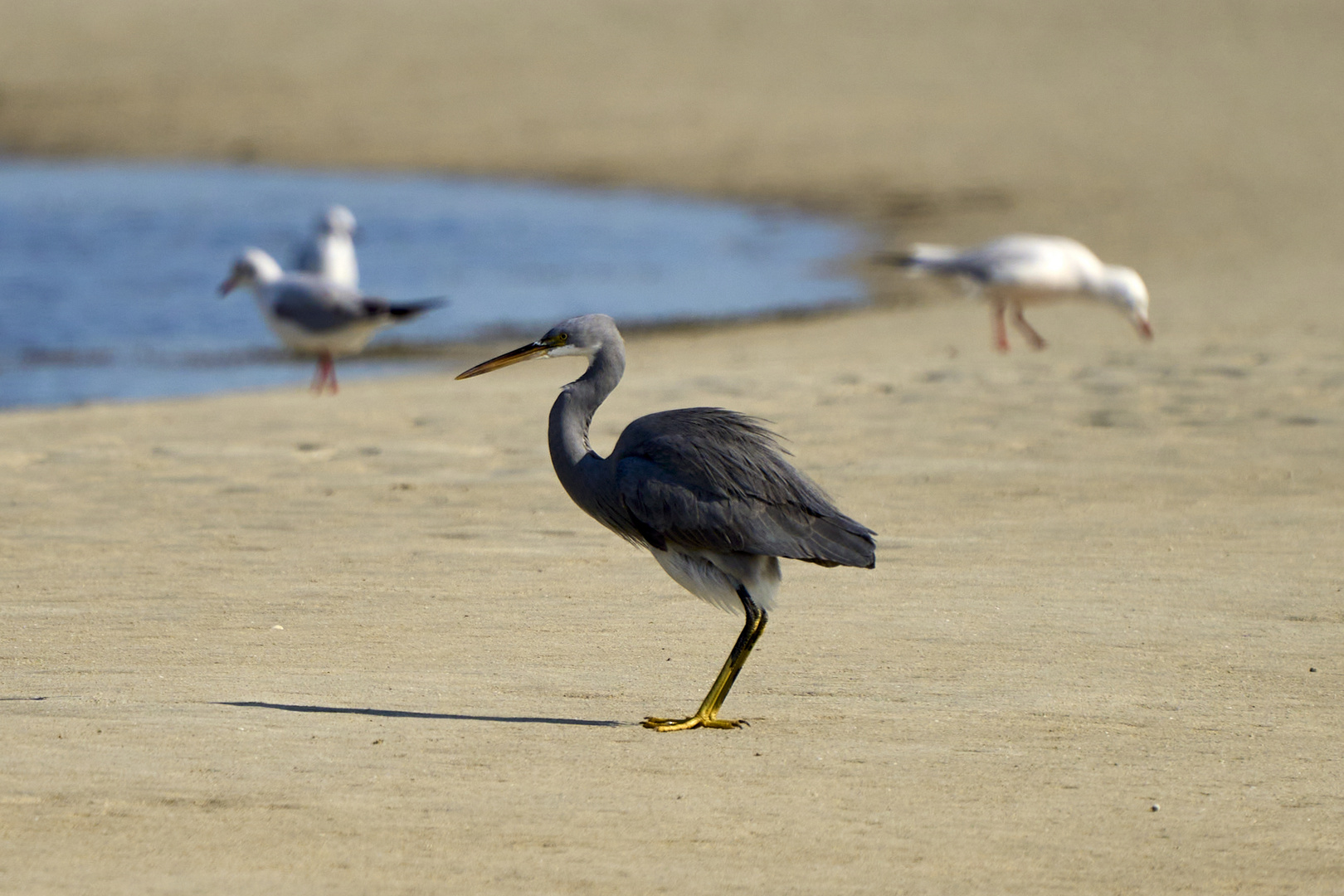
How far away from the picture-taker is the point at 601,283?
17234 mm

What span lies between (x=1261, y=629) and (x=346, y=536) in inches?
134

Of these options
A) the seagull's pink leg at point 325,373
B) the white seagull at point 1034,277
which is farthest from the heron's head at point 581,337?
the white seagull at point 1034,277

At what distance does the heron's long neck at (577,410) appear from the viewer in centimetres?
498

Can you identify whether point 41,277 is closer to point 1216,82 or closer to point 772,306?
point 772,306

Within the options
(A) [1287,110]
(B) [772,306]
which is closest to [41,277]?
(B) [772,306]

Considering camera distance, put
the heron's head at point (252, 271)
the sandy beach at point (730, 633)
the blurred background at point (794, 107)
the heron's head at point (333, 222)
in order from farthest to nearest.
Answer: the blurred background at point (794, 107) < the heron's head at point (333, 222) < the heron's head at point (252, 271) < the sandy beach at point (730, 633)

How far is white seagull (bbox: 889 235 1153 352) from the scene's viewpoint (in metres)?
12.4

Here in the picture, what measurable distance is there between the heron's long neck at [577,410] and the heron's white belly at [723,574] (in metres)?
0.33

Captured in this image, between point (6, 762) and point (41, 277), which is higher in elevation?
point (6, 762)

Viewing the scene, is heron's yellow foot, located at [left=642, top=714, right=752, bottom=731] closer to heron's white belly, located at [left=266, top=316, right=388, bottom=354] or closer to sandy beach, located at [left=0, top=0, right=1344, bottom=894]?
sandy beach, located at [left=0, top=0, right=1344, bottom=894]

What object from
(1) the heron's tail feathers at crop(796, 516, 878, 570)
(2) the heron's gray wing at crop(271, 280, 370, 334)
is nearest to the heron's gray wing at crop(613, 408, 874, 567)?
(1) the heron's tail feathers at crop(796, 516, 878, 570)

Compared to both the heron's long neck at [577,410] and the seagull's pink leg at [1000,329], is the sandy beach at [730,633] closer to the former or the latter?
the seagull's pink leg at [1000,329]

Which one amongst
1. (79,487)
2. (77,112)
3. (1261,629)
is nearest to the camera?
(1261,629)

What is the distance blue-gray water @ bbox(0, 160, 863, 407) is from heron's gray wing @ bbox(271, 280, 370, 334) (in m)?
0.74
